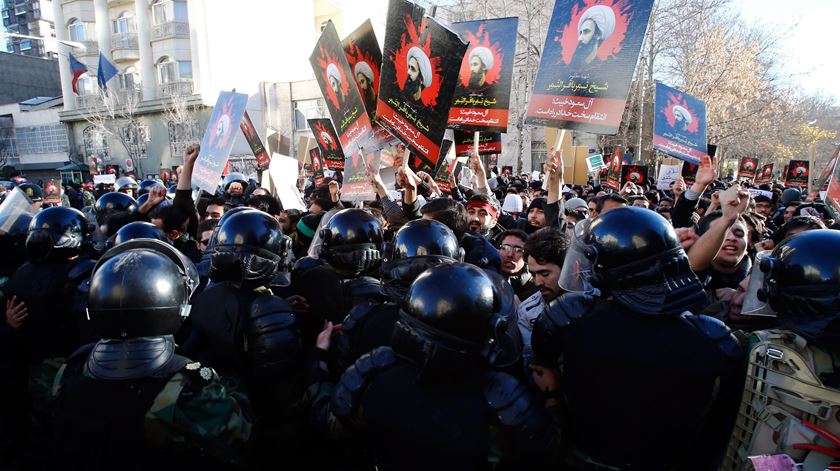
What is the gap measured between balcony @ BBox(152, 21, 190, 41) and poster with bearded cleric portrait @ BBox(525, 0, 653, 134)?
3690 cm

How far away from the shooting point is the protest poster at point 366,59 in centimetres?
592

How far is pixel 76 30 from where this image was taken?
37969 millimetres

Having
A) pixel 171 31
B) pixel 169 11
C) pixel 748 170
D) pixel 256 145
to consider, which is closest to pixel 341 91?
pixel 256 145

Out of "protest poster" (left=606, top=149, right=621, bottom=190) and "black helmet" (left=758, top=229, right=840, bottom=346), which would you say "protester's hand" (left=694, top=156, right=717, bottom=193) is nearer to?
"black helmet" (left=758, top=229, right=840, bottom=346)

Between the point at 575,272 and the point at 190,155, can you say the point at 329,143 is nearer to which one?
the point at 190,155

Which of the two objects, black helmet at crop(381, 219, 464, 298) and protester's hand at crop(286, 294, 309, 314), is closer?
black helmet at crop(381, 219, 464, 298)

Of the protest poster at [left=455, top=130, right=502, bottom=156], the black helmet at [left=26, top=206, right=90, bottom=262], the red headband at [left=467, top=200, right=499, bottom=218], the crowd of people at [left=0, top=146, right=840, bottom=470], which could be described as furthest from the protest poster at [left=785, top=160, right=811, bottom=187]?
the black helmet at [left=26, top=206, right=90, bottom=262]

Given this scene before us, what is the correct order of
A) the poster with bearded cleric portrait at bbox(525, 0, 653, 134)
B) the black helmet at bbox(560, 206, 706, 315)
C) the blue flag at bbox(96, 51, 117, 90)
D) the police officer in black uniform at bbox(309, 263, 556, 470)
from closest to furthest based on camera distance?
the police officer in black uniform at bbox(309, 263, 556, 470), the black helmet at bbox(560, 206, 706, 315), the poster with bearded cleric portrait at bbox(525, 0, 653, 134), the blue flag at bbox(96, 51, 117, 90)

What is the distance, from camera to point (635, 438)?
1.92m

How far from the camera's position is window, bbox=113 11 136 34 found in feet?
119

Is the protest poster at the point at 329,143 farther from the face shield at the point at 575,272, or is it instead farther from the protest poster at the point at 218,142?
the face shield at the point at 575,272

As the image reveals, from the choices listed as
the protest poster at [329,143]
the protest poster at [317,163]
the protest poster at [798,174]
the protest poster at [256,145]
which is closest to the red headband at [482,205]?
the protest poster at [329,143]

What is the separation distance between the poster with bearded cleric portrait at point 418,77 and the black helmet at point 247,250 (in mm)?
2147

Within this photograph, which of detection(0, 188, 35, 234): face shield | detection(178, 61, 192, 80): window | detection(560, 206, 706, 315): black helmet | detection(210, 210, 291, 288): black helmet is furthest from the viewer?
detection(178, 61, 192, 80): window
